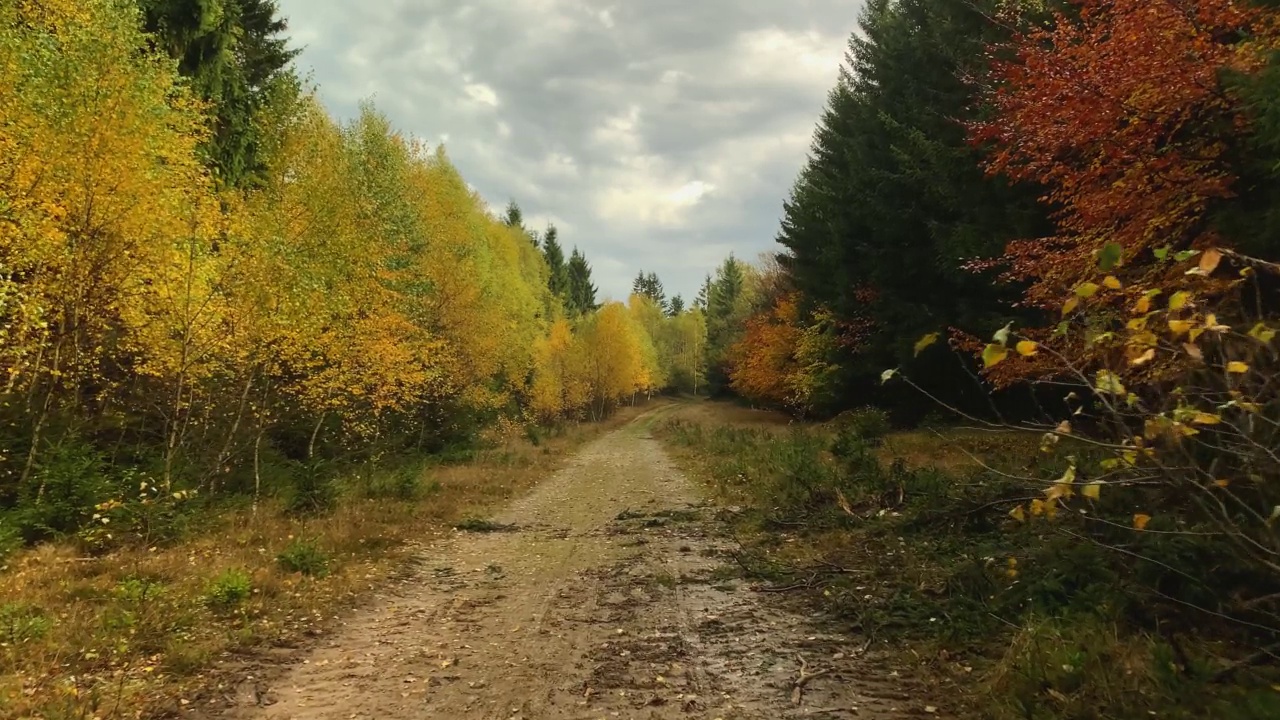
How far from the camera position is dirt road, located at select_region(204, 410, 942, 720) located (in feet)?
16.3

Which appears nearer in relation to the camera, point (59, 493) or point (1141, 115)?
point (1141, 115)

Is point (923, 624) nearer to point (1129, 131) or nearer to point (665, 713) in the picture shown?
point (665, 713)

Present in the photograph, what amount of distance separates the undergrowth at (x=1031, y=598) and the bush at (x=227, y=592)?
5.97 metres

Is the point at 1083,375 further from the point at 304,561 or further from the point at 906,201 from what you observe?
the point at 906,201

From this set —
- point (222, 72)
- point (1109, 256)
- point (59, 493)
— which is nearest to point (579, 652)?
point (1109, 256)

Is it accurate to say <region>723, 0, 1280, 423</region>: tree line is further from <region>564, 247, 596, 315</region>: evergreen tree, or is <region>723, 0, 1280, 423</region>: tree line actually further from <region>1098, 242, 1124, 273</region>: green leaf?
<region>564, 247, 596, 315</region>: evergreen tree

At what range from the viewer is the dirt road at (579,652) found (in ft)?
16.3

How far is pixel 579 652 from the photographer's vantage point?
606 centimetres

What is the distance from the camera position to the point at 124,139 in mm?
9719

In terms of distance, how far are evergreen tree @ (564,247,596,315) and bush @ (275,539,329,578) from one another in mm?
70961

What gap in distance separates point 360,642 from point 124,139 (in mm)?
8318

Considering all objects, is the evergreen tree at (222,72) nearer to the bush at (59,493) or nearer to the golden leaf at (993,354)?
the bush at (59,493)

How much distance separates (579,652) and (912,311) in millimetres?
16656

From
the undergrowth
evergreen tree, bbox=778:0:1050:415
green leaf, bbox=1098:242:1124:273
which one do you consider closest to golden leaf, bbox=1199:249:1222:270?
green leaf, bbox=1098:242:1124:273
